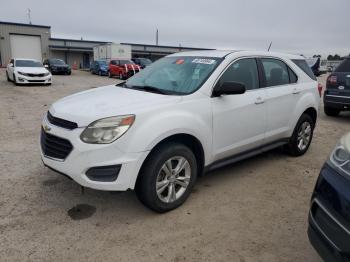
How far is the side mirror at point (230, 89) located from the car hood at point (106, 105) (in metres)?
0.52

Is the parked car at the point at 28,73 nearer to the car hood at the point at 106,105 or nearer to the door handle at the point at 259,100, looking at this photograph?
the car hood at the point at 106,105

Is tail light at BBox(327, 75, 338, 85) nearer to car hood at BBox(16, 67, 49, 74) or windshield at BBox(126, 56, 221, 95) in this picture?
windshield at BBox(126, 56, 221, 95)

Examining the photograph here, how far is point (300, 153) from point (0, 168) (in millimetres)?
4667

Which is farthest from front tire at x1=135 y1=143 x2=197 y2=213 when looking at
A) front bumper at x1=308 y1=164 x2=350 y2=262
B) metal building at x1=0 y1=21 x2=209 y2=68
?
metal building at x1=0 y1=21 x2=209 y2=68

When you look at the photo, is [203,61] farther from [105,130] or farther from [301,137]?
[301,137]

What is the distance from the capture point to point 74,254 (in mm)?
2736

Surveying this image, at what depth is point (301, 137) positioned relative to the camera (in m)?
5.27

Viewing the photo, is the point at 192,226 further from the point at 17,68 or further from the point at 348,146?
the point at 17,68

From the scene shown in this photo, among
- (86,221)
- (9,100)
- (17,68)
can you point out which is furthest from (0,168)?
(17,68)

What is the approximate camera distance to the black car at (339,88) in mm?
8148

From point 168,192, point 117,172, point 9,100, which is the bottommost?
point 9,100

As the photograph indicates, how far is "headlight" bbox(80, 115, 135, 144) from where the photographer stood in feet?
9.78

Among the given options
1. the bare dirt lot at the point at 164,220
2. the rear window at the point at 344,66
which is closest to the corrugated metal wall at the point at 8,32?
the bare dirt lot at the point at 164,220

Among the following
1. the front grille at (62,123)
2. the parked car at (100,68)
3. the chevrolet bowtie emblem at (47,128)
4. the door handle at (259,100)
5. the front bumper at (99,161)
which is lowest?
the parked car at (100,68)
